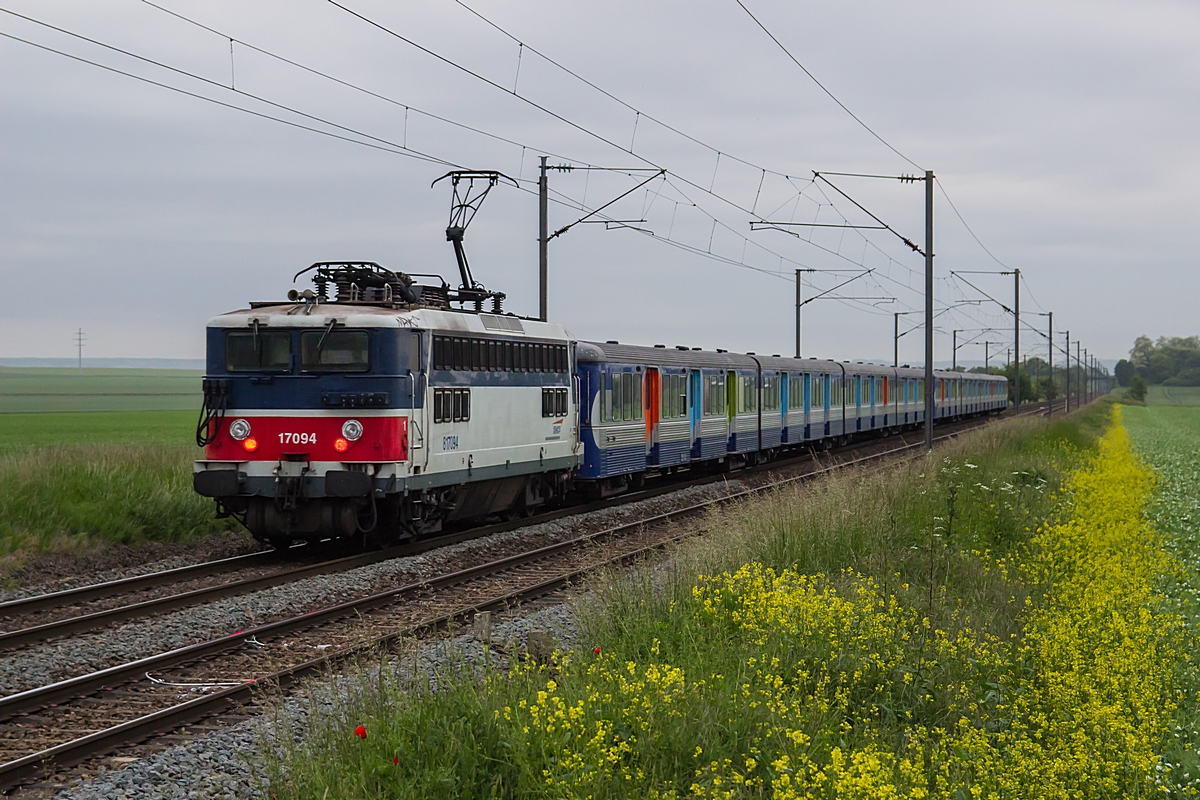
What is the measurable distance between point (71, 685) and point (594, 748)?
4874 millimetres

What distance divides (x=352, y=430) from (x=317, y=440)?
46cm

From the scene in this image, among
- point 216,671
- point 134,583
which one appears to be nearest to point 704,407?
point 134,583

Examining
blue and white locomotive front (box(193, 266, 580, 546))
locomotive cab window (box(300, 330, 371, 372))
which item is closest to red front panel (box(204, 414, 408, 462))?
blue and white locomotive front (box(193, 266, 580, 546))

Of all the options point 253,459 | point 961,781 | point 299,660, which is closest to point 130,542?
point 253,459

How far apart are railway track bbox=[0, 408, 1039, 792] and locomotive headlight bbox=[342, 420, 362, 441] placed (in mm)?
2069

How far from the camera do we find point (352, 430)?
14.7m

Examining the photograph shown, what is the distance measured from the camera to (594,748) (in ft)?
19.3

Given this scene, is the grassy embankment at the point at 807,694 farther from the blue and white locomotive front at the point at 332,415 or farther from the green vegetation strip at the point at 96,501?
the green vegetation strip at the point at 96,501

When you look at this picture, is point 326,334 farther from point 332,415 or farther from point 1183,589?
point 1183,589

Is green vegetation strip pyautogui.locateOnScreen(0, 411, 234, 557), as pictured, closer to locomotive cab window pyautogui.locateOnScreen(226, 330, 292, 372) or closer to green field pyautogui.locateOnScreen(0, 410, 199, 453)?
locomotive cab window pyautogui.locateOnScreen(226, 330, 292, 372)

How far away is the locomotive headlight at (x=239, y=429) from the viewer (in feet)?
49.0

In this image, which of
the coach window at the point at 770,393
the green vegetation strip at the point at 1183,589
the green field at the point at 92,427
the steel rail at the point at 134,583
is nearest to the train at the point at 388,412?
the steel rail at the point at 134,583

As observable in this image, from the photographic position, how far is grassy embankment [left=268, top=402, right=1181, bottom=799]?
5871 millimetres

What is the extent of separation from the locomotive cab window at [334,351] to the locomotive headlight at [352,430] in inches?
25.5
